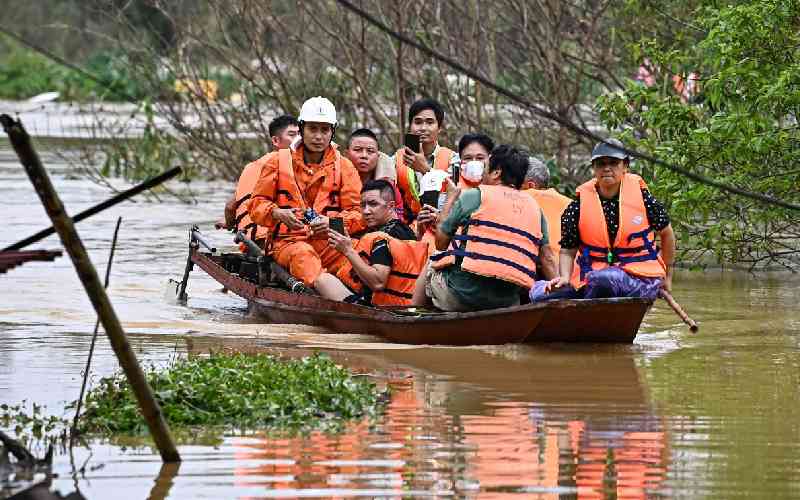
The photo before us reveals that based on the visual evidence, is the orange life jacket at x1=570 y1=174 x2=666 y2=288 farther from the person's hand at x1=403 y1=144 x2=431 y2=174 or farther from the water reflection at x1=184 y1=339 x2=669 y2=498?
the person's hand at x1=403 y1=144 x2=431 y2=174

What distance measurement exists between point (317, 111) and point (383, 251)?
1.22 m

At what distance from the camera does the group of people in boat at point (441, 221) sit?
9922mm

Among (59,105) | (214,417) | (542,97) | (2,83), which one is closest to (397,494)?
(214,417)

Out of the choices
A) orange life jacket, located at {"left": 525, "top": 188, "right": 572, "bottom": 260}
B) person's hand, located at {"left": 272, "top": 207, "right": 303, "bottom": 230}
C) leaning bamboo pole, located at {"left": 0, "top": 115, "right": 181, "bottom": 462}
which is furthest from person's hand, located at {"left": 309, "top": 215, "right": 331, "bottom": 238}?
leaning bamboo pole, located at {"left": 0, "top": 115, "right": 181, "bottom": 462}

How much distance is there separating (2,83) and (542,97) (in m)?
29.1

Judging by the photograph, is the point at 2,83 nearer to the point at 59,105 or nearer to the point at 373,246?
the point at 59,105

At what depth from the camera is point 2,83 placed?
43156mm

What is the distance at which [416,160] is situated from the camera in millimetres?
11680

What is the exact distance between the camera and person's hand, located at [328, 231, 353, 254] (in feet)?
36.0

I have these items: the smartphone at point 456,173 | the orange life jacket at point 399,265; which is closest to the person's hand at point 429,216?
the orange life jacket at point 399,265

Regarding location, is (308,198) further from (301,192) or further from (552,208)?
(552,208)

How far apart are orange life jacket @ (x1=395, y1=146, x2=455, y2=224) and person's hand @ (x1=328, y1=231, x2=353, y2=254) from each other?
2.94 feet

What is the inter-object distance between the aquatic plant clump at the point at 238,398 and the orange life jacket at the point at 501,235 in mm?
1869

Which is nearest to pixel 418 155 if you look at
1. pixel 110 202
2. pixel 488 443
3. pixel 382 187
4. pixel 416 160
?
pixel 416 160
